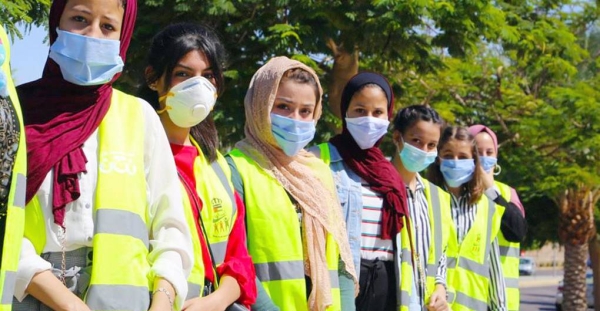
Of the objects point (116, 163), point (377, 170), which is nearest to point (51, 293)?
point (116, 163)

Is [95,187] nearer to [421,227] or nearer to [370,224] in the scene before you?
[370,224]

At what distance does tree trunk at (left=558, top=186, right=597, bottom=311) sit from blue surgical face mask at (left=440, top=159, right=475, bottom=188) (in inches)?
507

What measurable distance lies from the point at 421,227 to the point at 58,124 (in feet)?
10.4

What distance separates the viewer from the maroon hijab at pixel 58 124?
120 inches

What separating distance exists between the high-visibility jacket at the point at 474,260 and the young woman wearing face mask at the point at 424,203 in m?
0.54

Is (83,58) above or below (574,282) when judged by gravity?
above

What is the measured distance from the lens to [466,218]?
6.79 meters

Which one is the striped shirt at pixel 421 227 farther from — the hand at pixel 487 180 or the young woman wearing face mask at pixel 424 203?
the hand at pixel 487 180

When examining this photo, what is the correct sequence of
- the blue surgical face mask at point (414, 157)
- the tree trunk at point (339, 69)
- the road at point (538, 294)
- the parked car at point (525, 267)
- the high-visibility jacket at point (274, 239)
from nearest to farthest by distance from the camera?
the high-visibility jacket at point (274, 239) < the blue surgical face mask at point (414, 157) < the tree trunk at point (339, 69) < the road at point (538, 294) < the parked car at point (525, 267)

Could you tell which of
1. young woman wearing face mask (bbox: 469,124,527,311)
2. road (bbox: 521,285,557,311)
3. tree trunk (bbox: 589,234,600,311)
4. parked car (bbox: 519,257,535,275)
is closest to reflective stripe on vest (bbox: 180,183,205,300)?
young woman wearing face mask (bbox: 469,124,527,311)

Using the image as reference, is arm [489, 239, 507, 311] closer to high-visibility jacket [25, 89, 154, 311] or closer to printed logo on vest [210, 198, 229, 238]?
printed logo on vest [210, 198, 229, 238]

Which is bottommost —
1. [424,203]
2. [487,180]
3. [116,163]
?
[424,203]

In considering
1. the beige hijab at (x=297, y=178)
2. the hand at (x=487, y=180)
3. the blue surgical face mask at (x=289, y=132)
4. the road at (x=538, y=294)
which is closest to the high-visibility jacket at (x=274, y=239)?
the beige hijab at (x=297, y=178)

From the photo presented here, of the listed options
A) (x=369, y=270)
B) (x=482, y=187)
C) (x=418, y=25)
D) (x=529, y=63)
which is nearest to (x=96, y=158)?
(x=369, y=270)
